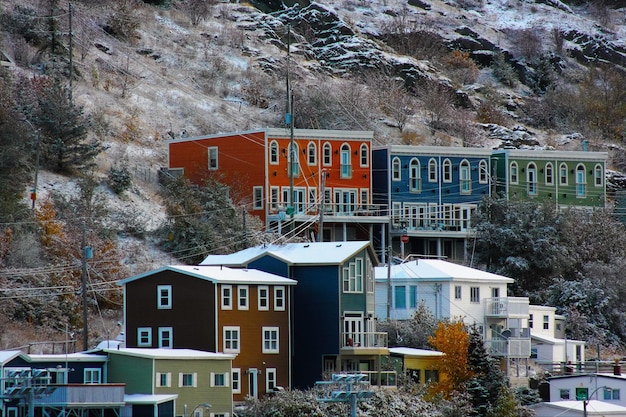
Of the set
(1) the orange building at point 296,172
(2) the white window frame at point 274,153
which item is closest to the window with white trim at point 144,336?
(1) the orange building at point 296,172

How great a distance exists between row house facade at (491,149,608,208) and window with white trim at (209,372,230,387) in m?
41.0

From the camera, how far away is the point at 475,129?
396 feet

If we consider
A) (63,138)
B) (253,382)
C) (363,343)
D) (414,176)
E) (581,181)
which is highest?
(63,138)

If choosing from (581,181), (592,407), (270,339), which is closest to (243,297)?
(270,339)

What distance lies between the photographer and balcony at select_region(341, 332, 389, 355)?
63688 millimetres

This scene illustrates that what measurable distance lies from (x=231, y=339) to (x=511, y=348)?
18.6m

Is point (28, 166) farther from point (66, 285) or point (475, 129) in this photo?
point (475, 129)

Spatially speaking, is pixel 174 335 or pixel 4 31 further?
pixel 4 31

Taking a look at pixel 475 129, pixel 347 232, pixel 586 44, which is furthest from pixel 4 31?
pixel 586 44

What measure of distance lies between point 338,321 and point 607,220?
35.7 m

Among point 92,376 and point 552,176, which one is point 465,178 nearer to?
point 552,176

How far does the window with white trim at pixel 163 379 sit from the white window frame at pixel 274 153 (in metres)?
34.2

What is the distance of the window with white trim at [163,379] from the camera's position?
55.5 m

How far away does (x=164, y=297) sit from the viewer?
62.0 m
